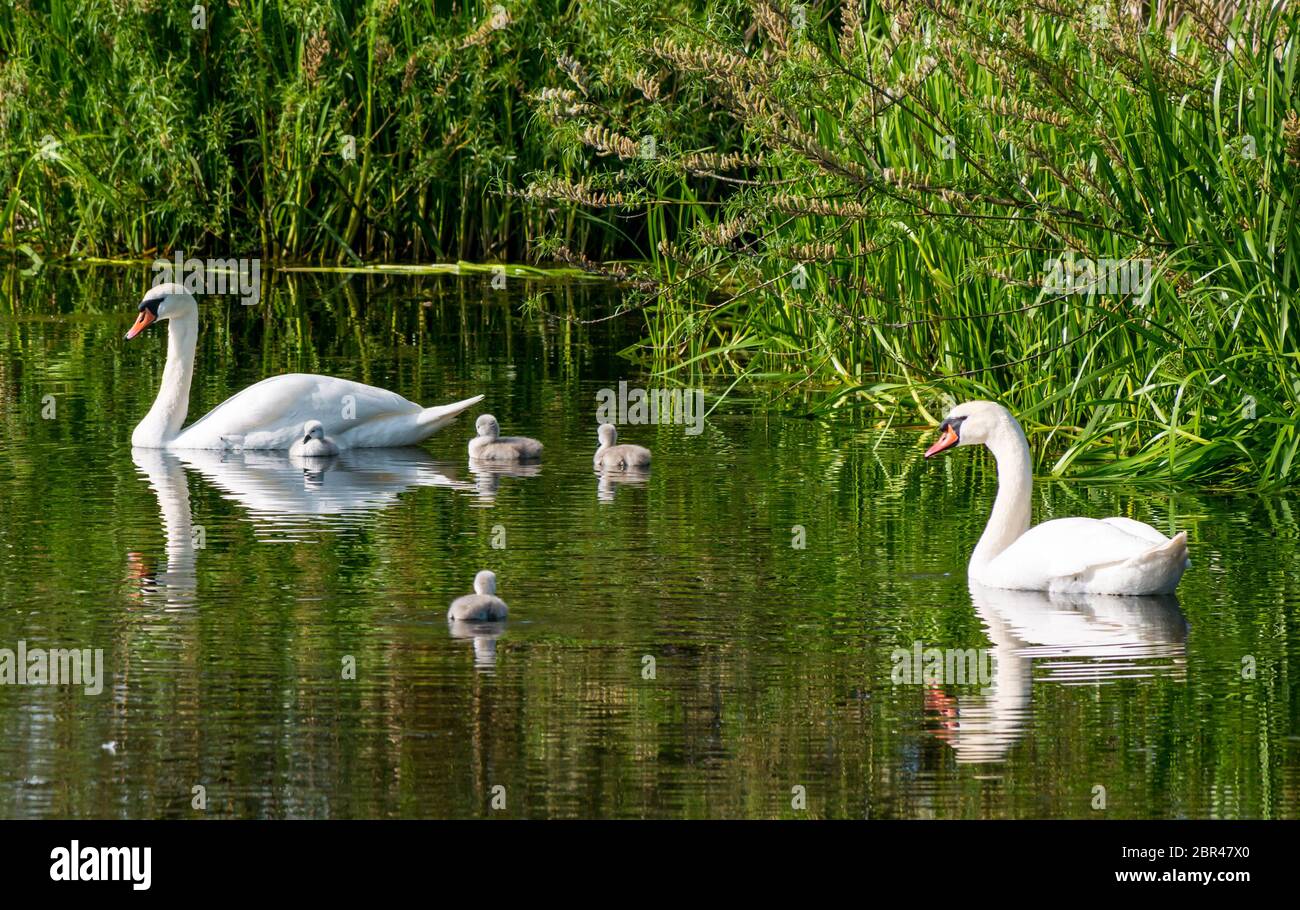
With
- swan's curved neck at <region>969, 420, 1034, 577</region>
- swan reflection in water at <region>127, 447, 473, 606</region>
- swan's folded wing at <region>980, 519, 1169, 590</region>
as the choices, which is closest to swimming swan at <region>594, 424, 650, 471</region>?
swan reflection in water at <region>127, 447, 473, 606</region>

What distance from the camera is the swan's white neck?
11.8 m

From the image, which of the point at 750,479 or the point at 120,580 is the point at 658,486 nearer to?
the point at 750,479

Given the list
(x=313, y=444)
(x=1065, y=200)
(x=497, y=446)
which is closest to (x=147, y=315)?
(x=313, y=444)

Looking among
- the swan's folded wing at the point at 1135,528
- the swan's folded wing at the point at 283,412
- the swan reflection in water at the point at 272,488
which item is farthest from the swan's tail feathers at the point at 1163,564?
the swan's folded wing at the point at 283,412

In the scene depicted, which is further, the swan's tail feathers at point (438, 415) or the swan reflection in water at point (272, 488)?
the swan's tail feathers at point (438, 415)

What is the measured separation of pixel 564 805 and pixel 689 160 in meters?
6.17

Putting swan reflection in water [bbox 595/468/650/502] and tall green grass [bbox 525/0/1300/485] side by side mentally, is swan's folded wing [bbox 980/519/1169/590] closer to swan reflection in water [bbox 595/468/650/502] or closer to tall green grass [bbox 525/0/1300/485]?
tall green grass [bbox 525/0/1300/485]

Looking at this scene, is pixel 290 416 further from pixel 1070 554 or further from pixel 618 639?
pixel 1070 554

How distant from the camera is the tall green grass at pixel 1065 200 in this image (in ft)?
33.6

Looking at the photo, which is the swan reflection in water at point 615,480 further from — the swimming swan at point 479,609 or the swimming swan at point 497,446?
the swimming swan at point 479,609

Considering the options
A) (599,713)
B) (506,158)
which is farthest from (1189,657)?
(506,158)

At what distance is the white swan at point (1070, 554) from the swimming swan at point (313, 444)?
154 inches

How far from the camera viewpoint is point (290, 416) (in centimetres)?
1178

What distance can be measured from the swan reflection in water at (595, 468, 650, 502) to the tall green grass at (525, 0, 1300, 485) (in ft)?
3.87
